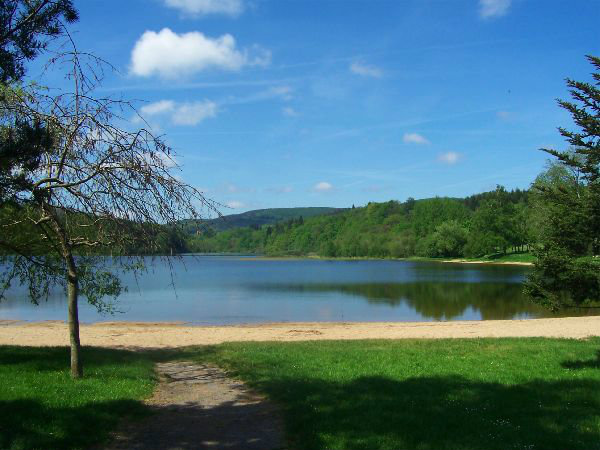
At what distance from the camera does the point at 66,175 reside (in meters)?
7.85

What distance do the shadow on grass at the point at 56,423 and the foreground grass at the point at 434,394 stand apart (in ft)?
7.67

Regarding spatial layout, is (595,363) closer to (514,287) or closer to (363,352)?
(363,352)

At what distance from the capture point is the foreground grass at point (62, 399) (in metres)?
6.13

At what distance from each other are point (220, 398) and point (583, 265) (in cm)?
677

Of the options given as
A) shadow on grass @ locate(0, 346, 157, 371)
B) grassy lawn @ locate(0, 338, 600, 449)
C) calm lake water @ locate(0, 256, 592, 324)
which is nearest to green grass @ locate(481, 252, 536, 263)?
calm lake water @ locate(0, 256, 592, 324)

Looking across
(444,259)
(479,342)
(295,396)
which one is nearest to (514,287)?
(479,342)

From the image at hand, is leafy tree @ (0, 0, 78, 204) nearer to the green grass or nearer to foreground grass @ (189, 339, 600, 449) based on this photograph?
foreground grass @ (189, 339, 600, 449)

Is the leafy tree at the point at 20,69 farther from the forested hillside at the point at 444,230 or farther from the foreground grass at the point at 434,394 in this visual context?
the forested hillside at the point at 444,230

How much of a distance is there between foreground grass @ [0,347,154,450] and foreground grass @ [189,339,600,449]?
7.28 ft

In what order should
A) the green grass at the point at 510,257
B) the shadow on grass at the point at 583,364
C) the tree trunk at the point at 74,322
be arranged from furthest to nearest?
the green grass at the point at 510,257 < the shadow on grass at the point at 583,364 < the tree trunk at the point at 74,322

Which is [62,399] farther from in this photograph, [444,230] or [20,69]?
[444,230]


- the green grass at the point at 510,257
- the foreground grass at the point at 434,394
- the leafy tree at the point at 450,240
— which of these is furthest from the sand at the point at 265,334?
the leafy tree at the point at 450,240

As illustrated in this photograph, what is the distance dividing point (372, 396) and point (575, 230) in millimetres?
4944

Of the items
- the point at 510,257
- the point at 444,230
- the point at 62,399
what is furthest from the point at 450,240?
the point at 62,399
